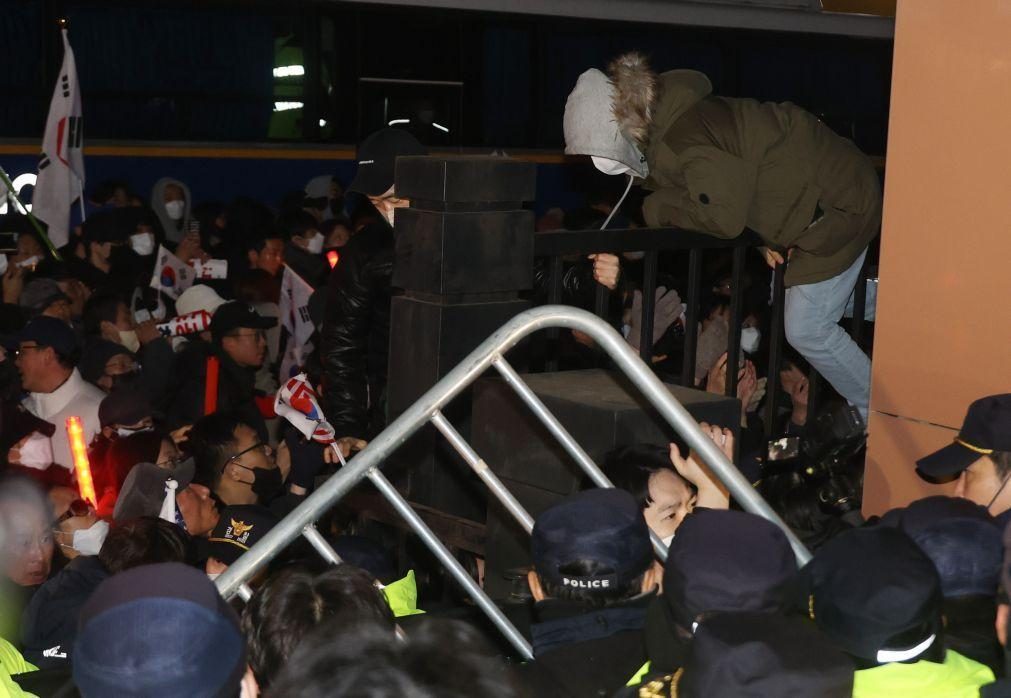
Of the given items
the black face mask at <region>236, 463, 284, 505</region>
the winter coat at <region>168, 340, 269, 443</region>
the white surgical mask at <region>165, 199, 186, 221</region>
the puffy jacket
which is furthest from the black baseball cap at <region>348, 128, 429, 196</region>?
the white surgical mask at <region>165, 199, 186, 221</region>

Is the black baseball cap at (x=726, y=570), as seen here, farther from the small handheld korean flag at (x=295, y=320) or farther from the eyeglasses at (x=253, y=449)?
the small handheld korean flag at (x=295, y=320)

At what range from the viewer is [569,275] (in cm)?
557

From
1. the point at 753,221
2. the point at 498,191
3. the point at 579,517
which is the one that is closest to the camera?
the point at 579,517

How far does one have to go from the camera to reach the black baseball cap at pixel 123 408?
277 inches

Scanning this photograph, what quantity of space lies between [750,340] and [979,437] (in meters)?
3.74

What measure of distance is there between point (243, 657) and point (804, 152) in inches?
127

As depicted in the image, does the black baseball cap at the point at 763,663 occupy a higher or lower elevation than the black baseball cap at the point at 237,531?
higher

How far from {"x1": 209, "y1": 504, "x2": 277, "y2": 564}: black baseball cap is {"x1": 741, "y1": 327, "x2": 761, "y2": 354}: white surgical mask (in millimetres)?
3432

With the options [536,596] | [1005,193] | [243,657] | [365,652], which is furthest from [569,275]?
[365,652]

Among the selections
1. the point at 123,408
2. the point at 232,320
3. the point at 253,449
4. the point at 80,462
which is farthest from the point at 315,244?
the point at 80,462

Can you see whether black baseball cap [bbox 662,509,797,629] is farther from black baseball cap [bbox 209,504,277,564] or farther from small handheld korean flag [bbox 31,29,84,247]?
small handheld korean flag [bbox 31,29,84,247]

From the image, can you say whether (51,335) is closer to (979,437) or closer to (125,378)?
(125,378)

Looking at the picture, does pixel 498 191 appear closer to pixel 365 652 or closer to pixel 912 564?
pixel 912 564

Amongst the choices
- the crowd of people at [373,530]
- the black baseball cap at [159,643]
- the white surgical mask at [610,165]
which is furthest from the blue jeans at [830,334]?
the black baseball cap at [159,643]
